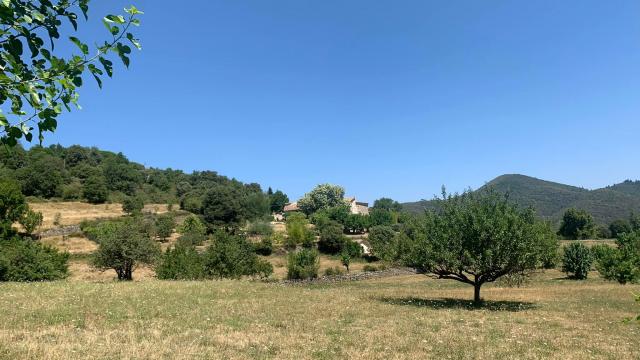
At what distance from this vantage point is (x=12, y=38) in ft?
13.5

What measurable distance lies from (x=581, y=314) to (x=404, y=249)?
11.7m

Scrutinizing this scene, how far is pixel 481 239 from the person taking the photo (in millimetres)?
28609

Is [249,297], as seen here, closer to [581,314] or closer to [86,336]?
[86,336]

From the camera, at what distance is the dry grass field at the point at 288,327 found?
13695mm

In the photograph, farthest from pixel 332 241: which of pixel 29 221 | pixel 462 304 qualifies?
pixel 462 304

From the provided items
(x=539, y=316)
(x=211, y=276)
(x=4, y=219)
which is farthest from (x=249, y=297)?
(x=4, y=219)

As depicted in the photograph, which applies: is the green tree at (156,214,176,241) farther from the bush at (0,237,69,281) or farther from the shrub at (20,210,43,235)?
the bush at (0,237,69,281)

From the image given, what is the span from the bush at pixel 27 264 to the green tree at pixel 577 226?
494ft

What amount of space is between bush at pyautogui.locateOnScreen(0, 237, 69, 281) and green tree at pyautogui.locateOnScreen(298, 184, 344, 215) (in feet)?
456

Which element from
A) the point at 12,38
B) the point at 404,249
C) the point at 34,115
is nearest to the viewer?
the point at 12,38

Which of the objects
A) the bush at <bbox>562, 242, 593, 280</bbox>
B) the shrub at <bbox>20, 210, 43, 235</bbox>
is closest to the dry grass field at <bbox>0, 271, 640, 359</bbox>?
the bush at <bbox>562, 242, 593, 280</bbox>

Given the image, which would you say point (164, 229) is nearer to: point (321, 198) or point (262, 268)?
point (262, 268)

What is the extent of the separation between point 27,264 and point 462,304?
42224mm

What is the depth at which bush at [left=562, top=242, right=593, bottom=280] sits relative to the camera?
59938 mm
